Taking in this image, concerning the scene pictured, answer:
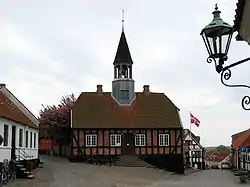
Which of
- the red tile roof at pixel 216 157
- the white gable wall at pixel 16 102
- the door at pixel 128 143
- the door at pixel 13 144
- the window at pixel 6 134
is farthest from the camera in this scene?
the red tile roof at pixel 216 157

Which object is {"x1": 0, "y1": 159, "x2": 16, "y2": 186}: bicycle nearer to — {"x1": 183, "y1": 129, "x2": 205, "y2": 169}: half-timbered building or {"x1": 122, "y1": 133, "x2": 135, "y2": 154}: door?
{"x1": 122, "y1": 133, "x2": 135, "y2": 154}: door

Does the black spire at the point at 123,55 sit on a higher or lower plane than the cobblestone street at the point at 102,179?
higher

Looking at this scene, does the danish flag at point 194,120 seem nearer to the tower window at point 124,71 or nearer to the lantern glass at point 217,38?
the tower window at point 124,71

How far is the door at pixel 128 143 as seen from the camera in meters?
46.8

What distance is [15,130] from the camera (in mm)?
30109

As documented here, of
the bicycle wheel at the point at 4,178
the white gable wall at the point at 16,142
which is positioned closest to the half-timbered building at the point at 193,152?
the white gable wall at the point at 16,142

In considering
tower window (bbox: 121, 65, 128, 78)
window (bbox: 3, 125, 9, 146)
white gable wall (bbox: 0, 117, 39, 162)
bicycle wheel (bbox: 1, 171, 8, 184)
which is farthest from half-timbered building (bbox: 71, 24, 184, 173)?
bicycle wheel (bbox: 1, 171, 8, 184)

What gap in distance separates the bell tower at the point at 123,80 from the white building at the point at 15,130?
1298 cm

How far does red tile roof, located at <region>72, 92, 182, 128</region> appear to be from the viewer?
47.4m

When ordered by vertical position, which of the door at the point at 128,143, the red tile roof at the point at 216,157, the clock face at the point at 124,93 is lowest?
the red tile roof at the point at 216,157

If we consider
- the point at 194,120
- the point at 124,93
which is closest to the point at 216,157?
the point at 194,120

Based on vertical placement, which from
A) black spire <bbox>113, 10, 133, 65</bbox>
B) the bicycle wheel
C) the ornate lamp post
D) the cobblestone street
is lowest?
the cobblestone street

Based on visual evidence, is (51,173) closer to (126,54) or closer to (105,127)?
(105,127)

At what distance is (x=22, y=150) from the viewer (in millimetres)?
32625
